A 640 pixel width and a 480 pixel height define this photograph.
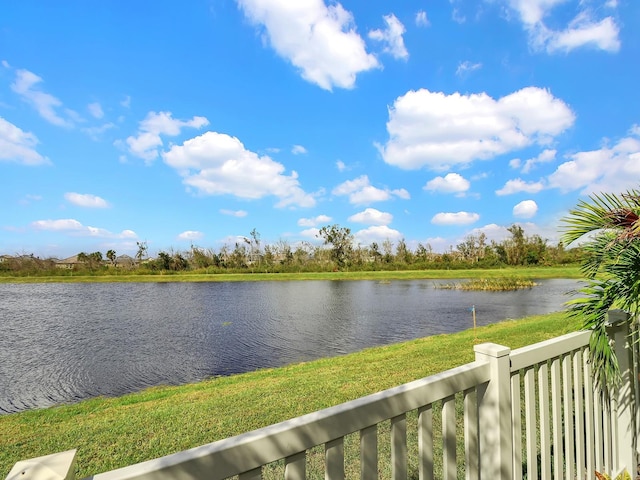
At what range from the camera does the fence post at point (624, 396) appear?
80.4 inches

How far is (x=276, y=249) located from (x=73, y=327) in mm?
39541

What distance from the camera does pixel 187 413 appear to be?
4305 millimetres

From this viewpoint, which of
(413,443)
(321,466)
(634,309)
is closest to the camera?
(634,309)

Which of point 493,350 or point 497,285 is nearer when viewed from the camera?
point 493,350

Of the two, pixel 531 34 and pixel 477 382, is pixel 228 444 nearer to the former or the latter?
pixel 477 382

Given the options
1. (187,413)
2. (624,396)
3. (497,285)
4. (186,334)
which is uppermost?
(624,396)

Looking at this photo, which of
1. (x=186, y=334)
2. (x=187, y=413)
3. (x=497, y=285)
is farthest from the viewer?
(x=497, y=285)

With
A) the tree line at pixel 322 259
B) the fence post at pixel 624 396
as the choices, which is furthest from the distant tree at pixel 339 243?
the fence post at pixel 624 396

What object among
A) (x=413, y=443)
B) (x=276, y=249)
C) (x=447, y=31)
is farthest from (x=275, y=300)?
(x=276, y=249)

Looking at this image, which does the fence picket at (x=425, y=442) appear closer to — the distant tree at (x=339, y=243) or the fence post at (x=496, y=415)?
the fence post at (x=496, y=415)

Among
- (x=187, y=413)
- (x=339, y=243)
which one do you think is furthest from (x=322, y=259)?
(x=187, y=413)

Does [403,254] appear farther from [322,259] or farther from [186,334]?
[186,334]

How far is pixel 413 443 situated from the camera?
302 cm

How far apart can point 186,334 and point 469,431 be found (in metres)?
12.1
